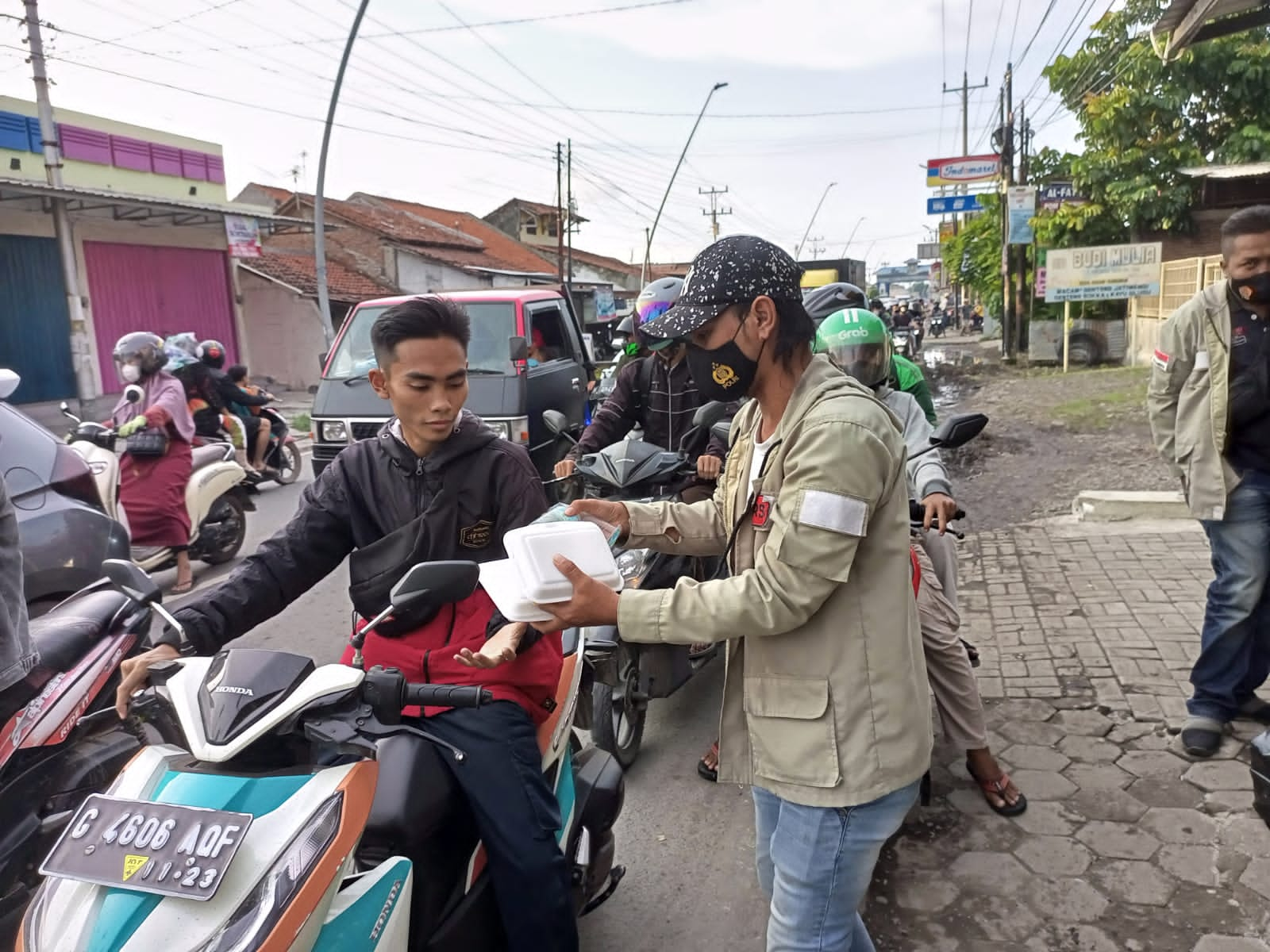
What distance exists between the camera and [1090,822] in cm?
304

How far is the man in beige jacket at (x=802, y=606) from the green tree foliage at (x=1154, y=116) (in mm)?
17121

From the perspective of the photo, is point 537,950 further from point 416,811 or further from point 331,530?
point 331,530

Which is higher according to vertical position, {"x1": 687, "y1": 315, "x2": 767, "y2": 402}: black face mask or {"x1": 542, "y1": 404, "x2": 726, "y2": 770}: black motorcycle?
{"x1": 687, "y1": 315, "x2": 767, "y2": 402}: black face mask

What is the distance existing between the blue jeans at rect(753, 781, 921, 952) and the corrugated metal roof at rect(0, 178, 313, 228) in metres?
16.4

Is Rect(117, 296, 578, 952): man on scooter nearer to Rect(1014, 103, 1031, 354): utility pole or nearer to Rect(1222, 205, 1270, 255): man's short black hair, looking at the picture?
Rect(1222, 205, 1270, 255): man's short black hair

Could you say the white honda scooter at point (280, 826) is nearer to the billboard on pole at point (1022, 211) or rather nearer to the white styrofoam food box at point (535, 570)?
the white styrofoam food box at point (535, 570)

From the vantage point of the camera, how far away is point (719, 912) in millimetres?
2820

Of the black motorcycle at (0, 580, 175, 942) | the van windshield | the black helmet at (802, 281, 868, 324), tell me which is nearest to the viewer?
the black motorcycle at (0, 580, 175, 942)

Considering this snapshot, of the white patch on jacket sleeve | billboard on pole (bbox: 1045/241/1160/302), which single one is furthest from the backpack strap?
billboard on pole (bbox: 1045/241/1160/302)

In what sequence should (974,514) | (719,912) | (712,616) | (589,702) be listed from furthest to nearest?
(974,514) < (589,702) < (719,912) < (712,616)

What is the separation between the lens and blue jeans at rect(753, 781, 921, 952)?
1.74 meters

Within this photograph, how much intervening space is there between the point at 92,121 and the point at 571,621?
2143 cm

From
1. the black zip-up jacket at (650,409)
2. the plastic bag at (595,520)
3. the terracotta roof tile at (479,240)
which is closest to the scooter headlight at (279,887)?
the plastic bag at (595,520)

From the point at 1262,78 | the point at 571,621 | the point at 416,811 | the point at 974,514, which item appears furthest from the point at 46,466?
the point at 1262,78
